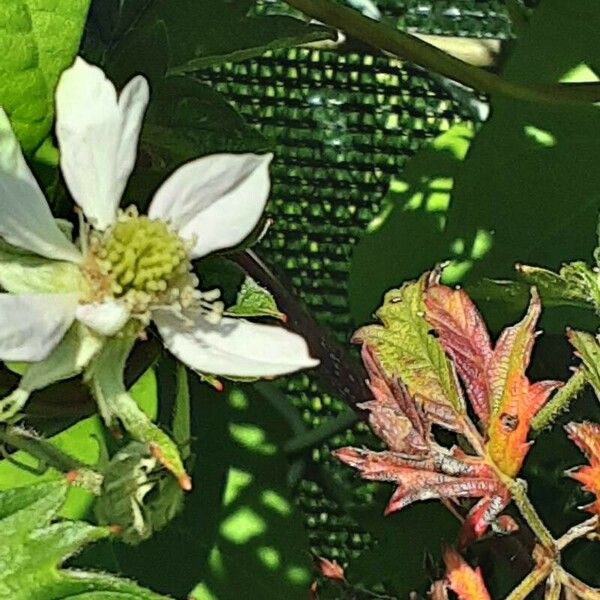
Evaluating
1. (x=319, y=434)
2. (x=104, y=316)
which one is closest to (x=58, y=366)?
(x=104, y=316)

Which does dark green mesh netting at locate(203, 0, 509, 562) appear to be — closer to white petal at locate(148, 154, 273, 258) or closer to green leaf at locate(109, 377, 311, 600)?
green leaf at locate(109, 377, 311, 600)

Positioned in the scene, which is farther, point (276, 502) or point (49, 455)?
point (276, 502)

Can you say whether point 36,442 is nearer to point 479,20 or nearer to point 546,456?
point 546,456

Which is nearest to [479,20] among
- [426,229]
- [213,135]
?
[426,229]

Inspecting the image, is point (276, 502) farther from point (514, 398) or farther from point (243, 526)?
point (514, 398)

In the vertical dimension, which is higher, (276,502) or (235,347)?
(235,347)

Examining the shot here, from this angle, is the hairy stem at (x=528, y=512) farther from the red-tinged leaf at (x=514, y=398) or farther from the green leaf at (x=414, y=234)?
the green leaf at (x=414, y=234)
